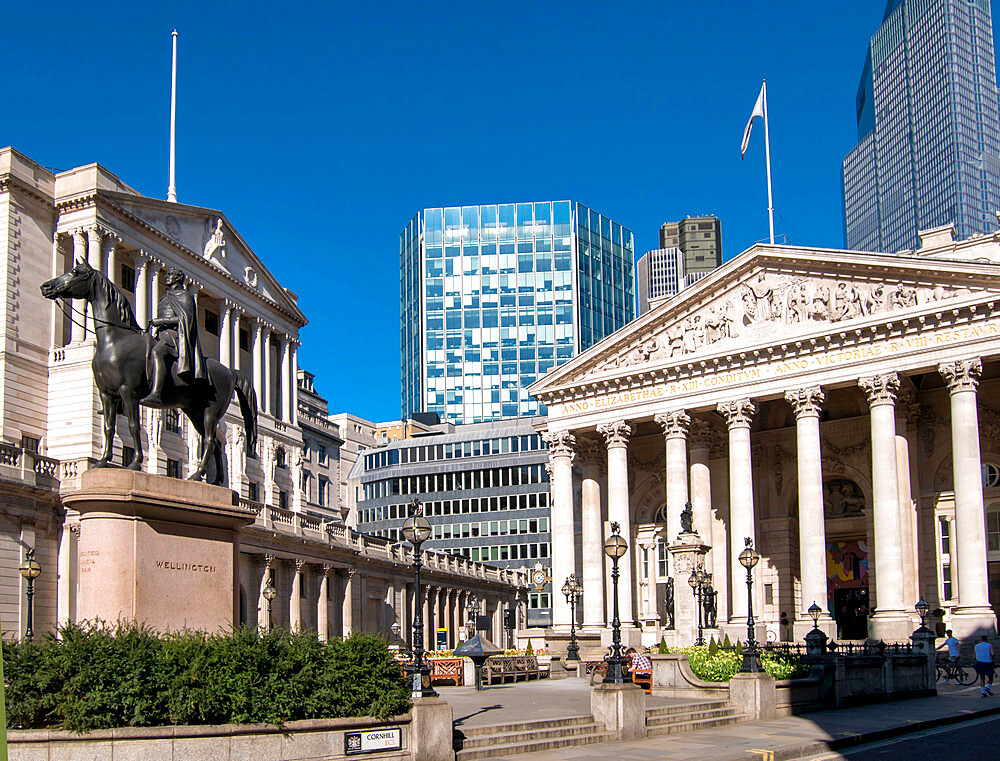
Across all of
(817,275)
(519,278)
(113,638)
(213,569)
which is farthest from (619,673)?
(519,278)

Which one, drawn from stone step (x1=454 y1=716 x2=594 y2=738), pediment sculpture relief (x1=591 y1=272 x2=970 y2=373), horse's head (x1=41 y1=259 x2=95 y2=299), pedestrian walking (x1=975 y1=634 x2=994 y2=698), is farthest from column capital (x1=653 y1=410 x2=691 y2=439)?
horse's head (x1=41 y1=259 x2=95 y2=299)

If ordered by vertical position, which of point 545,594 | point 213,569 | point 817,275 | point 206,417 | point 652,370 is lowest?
point 545,594

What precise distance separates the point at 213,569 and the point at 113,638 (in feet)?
6.74

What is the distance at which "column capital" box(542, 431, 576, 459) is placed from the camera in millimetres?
66500

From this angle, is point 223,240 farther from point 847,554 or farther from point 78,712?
point 78,712

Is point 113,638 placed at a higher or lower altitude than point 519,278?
lower

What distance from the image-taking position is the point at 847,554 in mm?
64750

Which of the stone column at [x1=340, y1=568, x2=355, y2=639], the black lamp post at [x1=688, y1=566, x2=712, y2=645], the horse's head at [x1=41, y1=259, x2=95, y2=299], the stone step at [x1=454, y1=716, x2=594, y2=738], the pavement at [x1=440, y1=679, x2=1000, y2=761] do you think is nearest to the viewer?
the horse's head at [x1=41, y1=259, x2=95, y2=299]

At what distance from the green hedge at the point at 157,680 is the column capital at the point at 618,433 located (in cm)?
4676

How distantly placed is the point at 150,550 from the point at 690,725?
16171 millimetres

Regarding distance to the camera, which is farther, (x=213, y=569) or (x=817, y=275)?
(x=817, y=275)

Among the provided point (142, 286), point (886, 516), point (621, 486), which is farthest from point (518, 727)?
point (142, 286)

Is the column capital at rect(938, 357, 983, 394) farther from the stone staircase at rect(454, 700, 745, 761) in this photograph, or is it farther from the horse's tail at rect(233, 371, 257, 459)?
the horse's tail at rect(233, 371, 257, 459)

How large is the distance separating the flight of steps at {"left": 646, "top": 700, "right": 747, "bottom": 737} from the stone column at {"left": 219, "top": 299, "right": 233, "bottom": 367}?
46.6 metres
